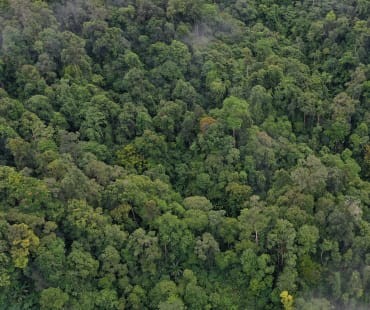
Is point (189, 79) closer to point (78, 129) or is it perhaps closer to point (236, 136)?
point (236, 136)

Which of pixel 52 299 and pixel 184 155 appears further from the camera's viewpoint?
pixel 184 155

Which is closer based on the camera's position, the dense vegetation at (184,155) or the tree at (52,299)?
the tree at (52,299)

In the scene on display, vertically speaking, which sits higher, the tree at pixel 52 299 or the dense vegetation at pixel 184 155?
the dense vegetation at pixel 184 155

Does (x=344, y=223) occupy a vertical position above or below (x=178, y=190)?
above

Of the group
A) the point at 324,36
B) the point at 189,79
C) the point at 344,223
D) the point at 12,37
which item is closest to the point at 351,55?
the point at 324,36

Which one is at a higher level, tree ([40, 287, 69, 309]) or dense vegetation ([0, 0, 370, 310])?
dense vegetation ([0, 0, 370, 310])

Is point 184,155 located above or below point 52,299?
above

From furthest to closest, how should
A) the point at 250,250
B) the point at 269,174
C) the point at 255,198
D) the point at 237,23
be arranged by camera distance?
the point at 237,23 < the point at 269,174 < the point at 255,198 < the point at 250,250

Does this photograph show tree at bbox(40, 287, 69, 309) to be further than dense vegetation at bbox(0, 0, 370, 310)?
No
